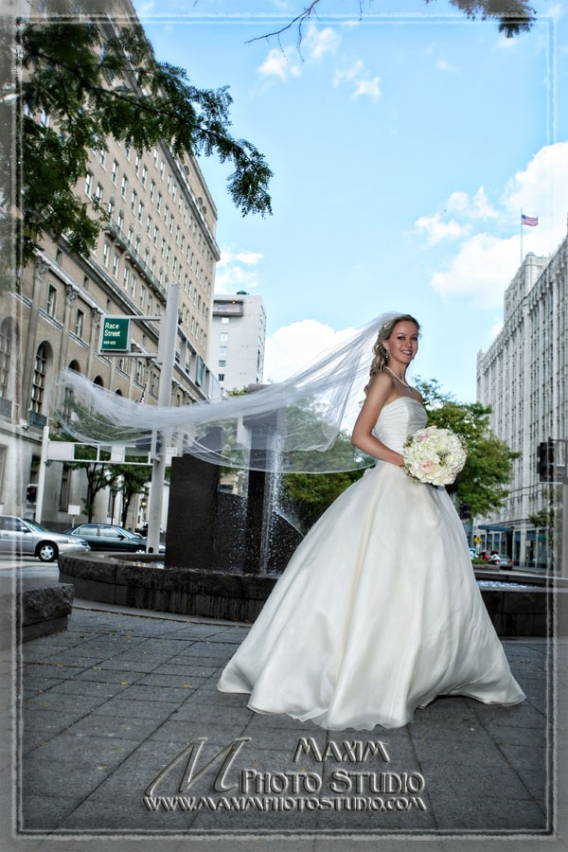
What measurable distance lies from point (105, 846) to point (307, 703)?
5.86 feet

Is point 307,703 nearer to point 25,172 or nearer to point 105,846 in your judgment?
point 105,846

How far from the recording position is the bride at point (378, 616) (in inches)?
152

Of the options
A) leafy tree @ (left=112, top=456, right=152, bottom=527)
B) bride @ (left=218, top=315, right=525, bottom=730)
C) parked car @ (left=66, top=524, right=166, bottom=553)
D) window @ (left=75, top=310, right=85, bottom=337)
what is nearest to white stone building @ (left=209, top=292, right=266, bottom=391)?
leafy tree @ (left=112, top=456, right=152, bottom=527)

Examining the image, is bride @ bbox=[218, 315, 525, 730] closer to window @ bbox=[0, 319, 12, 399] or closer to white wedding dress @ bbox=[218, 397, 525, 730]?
white wedding dress @ bbox=[218, 397, 525, 730]

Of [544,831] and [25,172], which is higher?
[25,172]

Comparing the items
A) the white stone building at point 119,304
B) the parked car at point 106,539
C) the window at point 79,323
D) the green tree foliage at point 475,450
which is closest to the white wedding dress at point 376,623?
the white stone building at point 119,304

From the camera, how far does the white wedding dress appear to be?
385cm

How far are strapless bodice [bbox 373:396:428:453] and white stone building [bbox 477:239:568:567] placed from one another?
48647 millimetres

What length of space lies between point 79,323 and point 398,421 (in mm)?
40507

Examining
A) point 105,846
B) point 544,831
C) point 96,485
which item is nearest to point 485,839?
point 544,831

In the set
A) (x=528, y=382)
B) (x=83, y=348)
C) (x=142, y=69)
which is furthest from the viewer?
(x=528, y=382)

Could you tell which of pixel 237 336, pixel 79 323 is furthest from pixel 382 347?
pixel 237 336

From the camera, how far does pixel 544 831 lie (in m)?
2.47

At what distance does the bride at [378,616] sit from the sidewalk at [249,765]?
0.15 meters
